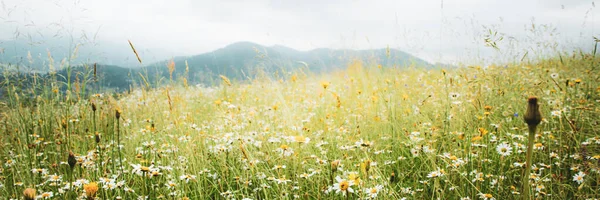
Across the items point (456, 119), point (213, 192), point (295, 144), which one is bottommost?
point (213, 192)

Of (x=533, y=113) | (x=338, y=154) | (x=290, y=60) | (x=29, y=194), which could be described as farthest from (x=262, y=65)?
(x=533, y=113)

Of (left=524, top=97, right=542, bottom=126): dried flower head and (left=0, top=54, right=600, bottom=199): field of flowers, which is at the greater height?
(left=524, top=97, right=542, bottom=126): dried flower head

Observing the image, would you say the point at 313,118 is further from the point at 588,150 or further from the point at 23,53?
the point at 23,53

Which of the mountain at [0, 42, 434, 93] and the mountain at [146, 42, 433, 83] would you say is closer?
the mountain at [0, 42, 434, 93]

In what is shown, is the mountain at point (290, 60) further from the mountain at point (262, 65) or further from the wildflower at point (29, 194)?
the wildflower at point (29, 194)

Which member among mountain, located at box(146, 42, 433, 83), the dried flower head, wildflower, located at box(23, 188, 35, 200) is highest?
mountain, located at box(146, 42, 433, 83)

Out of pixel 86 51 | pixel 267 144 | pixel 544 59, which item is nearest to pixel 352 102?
pixel 267 144

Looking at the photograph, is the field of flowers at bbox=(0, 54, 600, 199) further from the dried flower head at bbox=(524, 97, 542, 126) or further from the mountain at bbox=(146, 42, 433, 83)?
the mountain at bbox=(146, 42, 433, 83)

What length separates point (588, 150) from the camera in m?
1.87

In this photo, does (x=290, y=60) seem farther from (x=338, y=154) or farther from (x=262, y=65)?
(x=338, y=154)

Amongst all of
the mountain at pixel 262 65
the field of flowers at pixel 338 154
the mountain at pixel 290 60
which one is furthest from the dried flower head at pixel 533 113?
the mountain at pixel 290 60

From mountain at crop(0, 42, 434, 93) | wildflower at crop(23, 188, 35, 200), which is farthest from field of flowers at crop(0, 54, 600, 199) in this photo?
mountain at crop(0, 42, 434, 93)

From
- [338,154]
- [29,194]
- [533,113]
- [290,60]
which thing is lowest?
[338,154]

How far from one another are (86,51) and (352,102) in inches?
114
